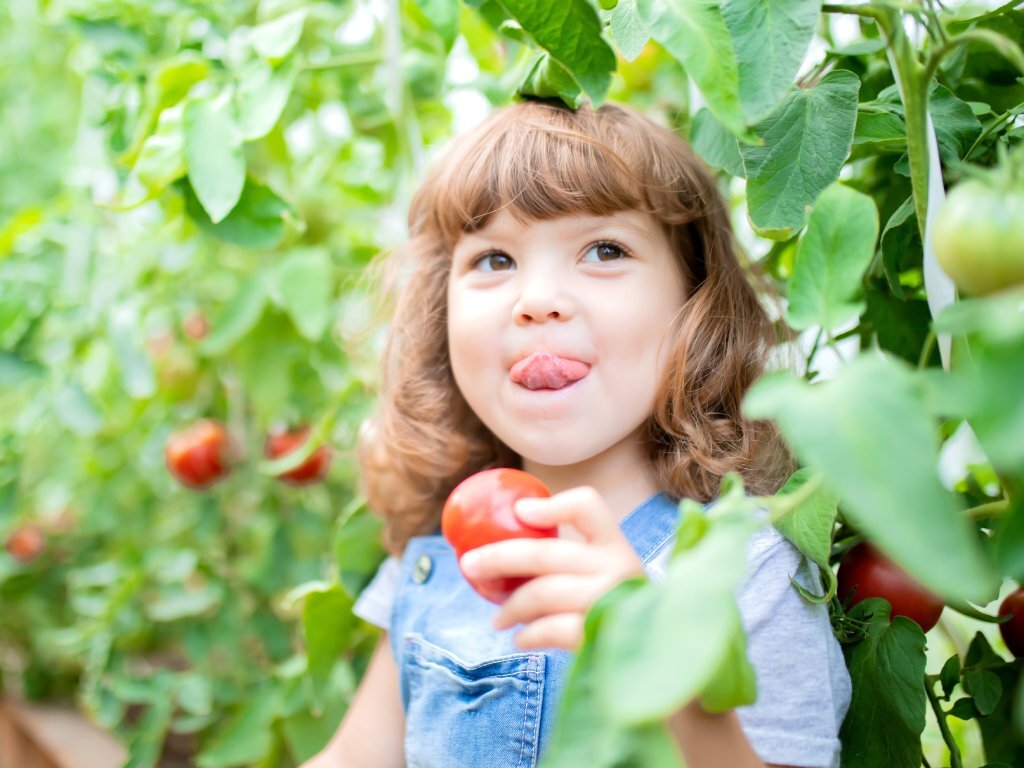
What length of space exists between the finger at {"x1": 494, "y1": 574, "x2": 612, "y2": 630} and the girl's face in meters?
0.25

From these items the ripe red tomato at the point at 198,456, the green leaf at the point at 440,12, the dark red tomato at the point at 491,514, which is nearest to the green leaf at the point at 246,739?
the ripe red tomato at the point at 198,456

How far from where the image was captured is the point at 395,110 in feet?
3.45

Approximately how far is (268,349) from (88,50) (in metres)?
0.49

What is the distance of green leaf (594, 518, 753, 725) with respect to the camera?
0.29 m

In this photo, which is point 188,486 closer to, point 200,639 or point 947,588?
point 200,639

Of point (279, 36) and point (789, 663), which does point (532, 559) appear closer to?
point (789, 663)

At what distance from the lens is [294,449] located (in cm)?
124

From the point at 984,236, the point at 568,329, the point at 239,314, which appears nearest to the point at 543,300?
the point at 568,329

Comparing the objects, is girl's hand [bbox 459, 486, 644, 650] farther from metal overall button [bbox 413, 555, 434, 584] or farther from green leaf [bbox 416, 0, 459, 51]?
green leaf [bbox 416, 0, 459, 51]

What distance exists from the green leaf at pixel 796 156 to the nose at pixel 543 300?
0.16 m

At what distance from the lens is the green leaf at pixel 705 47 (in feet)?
1.48

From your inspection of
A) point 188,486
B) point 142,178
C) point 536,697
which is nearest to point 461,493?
point 536,697

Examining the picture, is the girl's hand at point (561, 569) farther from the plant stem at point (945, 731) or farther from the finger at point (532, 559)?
the plant stem at point (945, 731)

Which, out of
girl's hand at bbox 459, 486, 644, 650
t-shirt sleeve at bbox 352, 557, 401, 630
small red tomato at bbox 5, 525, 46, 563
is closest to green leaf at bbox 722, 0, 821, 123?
girl's hand at bbox 459, 486, 644, 650
